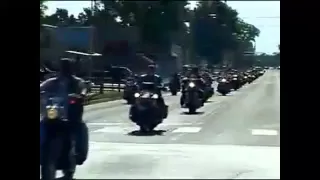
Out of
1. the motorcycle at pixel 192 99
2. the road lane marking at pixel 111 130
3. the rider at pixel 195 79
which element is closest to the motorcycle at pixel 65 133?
the road lane marking at pixel 111 130

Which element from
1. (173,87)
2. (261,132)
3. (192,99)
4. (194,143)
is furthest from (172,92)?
(261,132)

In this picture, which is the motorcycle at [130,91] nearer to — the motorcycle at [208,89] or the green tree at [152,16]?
the green tree at [152,16]

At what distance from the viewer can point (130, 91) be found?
9.63 meters

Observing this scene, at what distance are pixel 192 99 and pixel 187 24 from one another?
8.08 ft

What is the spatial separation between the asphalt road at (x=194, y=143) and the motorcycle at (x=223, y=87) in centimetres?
15

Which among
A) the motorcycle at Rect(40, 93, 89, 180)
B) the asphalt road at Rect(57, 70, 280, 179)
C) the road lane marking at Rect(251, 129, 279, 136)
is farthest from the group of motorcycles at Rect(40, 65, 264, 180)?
the road lane marking at Rect(251, 129, 279, 136)

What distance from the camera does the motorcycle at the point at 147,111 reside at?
9844mm

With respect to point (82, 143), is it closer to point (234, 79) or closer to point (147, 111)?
point (147, 111)

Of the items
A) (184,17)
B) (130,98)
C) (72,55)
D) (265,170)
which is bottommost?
(265,170)

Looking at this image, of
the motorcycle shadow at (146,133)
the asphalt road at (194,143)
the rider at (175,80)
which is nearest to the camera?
the asphalt road at (194,143)
